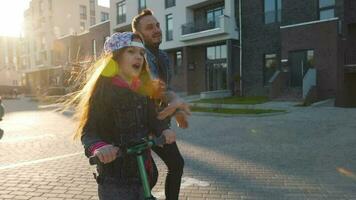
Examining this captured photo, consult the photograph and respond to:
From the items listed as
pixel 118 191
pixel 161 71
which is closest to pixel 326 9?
pixel 161 71

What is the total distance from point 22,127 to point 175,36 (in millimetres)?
19178

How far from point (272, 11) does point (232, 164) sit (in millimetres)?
19837

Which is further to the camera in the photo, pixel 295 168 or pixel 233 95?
pixel 233 95

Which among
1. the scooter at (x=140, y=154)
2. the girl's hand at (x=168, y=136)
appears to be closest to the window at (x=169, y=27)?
the girl's hand at (x=168, y=136)

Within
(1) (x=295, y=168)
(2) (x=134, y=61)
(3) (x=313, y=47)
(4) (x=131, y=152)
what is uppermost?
(3) (x=313, y=47)

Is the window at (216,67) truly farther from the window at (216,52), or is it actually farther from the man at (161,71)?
the man at (161,71)

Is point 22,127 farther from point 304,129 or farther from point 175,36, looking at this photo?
point 175,36

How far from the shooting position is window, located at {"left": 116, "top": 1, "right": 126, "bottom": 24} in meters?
36.5

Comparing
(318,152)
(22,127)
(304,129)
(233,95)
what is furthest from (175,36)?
(318,152)

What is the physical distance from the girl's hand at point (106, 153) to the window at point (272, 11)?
922 inches

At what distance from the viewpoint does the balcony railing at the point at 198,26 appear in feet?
87.1

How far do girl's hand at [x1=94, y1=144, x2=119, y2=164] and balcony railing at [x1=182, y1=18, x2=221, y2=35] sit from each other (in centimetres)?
2443

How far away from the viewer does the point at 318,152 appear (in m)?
7.39

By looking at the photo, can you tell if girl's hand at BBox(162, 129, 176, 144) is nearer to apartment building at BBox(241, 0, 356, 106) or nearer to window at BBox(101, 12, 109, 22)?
apartment building at BBox(241, 0, 356, 106)
